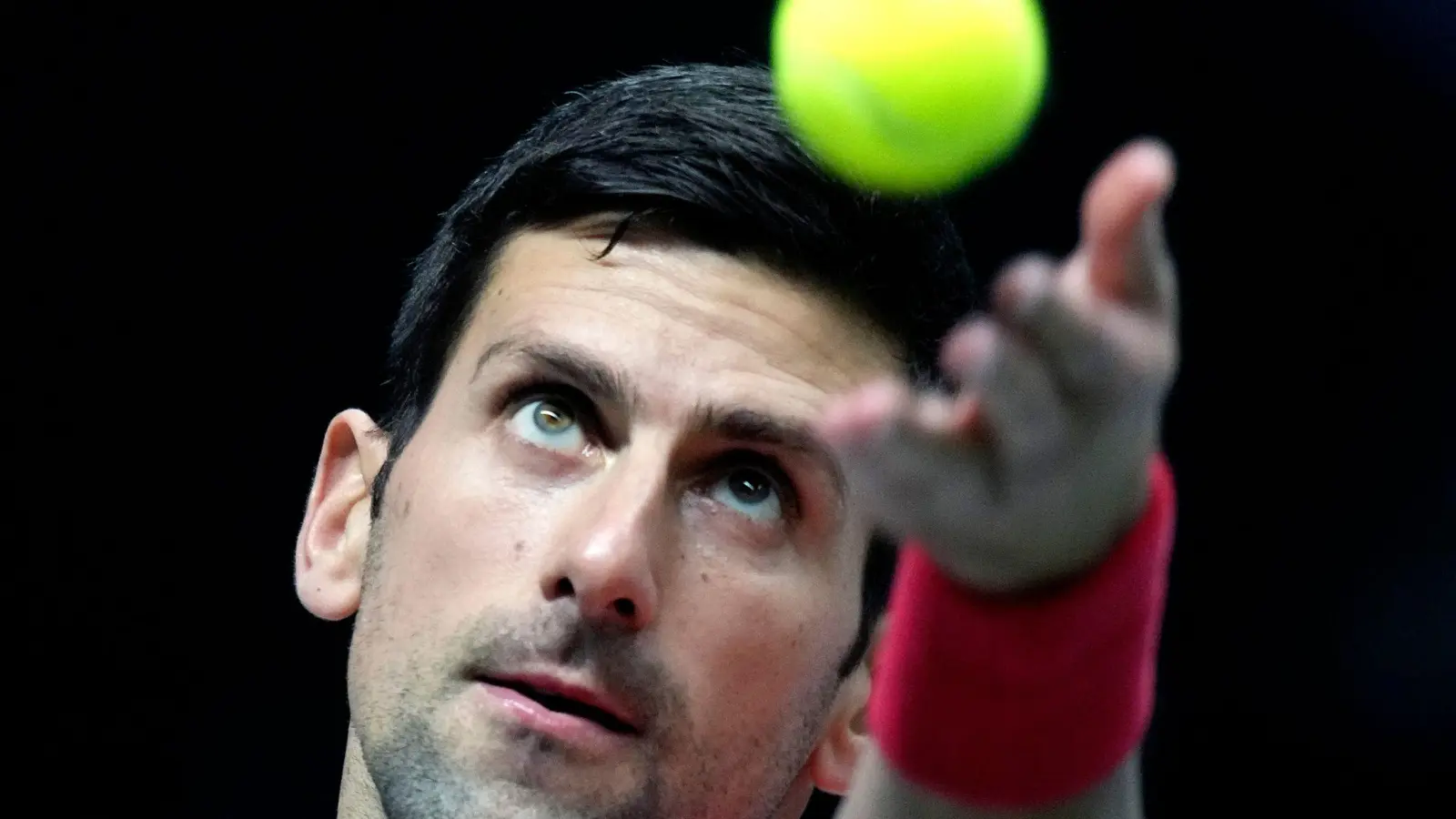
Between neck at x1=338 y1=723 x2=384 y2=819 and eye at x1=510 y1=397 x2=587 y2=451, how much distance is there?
0.93ft

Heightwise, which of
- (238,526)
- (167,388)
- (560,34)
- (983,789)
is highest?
(560,34)

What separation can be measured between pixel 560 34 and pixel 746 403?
1.02m

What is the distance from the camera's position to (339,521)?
1.35m

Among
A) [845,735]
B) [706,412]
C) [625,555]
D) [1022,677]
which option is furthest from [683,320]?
[1022,677]

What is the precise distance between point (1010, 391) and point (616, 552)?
18.7 inches

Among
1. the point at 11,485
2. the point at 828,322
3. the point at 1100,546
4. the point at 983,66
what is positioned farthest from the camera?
the point at 11,485

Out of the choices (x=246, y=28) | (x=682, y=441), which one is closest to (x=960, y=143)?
(x=682, y=441)

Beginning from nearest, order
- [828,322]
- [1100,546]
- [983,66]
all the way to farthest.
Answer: [1100,546] → [983,66] → [828,322]

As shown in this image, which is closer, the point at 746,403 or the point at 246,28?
the point at 746,403

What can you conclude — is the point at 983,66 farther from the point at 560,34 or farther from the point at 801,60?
the point at 560,34

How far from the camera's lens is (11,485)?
190 cm

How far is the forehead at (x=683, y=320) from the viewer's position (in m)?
1.13

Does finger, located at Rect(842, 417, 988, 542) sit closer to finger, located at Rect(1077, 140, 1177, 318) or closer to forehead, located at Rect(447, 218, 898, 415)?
finger, located at Rect(1077, 140, 1177, 318)

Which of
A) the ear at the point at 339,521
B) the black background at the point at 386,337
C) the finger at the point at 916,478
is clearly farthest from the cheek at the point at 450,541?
the black background at the point at 386,337
